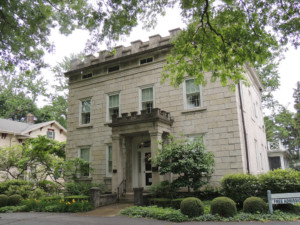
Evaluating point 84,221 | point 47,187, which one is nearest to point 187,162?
point 84,221

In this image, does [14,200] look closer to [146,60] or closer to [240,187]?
[146,60]

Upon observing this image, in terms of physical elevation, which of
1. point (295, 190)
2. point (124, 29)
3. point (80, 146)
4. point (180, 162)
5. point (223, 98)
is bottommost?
point (295, 190)

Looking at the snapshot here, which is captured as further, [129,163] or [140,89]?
[140,89]

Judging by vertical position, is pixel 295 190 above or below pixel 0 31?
below

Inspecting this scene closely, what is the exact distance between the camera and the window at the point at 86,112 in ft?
62.9

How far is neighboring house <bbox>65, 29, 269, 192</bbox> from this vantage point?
45.4 ft

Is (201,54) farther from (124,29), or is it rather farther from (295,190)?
(295,190)

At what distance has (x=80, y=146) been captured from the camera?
61.3ft

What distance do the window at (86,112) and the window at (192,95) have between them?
7629 millimetres

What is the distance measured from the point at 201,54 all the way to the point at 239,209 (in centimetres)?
662

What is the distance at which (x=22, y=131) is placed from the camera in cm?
2819

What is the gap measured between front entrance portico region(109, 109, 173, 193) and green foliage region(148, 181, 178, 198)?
0.46 meters

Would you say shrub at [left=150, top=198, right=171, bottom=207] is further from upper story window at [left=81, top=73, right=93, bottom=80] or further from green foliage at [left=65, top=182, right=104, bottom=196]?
upper story window at [left=81, top=73, right=93, bottom=80]

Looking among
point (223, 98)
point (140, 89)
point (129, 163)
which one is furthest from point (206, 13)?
point (129, 163)
